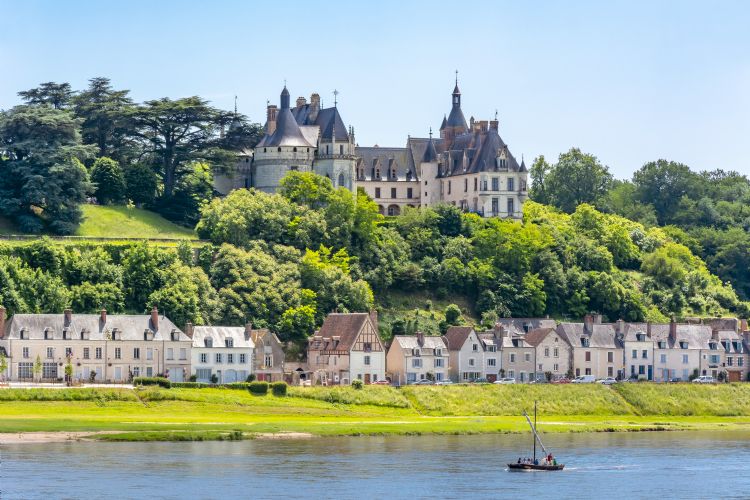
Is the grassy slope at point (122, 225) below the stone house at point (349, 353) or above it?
above

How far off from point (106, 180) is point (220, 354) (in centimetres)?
3767

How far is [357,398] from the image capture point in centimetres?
12244

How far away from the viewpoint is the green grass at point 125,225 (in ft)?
500

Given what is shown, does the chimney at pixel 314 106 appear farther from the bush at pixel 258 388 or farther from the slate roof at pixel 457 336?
the bush at pixel 258 388

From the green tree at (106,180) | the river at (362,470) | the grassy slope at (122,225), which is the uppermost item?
the green tree at (106,180)

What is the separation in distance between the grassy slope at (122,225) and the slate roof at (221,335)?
2482cm

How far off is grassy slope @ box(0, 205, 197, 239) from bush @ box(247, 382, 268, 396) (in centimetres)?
3399

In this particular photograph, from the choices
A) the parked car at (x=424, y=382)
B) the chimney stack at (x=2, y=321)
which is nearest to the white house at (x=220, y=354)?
the parked car at (x=424, y=382)

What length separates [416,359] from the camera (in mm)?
134750

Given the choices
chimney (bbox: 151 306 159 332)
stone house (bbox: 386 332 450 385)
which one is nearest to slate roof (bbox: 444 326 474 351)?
stone house (bbox: 386 332 450 385)

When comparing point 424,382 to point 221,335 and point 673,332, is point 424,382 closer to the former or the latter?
point 221,335

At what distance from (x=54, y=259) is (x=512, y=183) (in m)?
52.2

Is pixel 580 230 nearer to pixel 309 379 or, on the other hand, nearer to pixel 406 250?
pixel 406 250

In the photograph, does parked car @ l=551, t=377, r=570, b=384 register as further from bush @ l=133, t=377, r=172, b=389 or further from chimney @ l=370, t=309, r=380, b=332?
bush @ l=133, t=377, r=172, b=389
